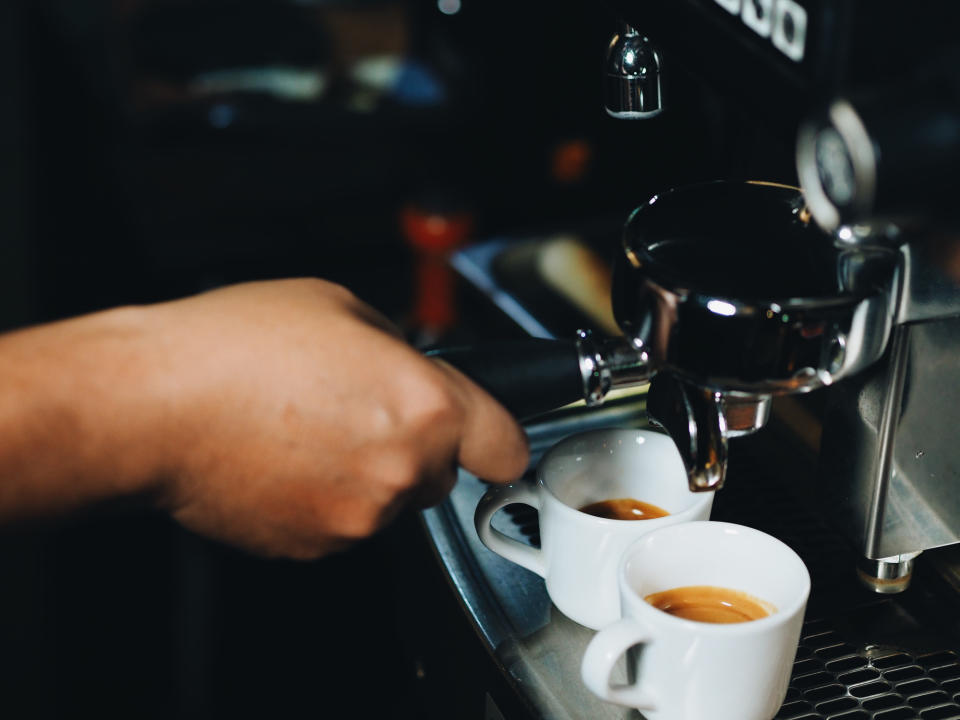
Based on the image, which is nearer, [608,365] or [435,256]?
[608,365]

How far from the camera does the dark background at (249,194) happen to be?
1378 millimetres

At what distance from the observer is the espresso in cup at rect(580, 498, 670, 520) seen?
28.5 inches

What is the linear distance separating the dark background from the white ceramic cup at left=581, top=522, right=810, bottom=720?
1.71ft

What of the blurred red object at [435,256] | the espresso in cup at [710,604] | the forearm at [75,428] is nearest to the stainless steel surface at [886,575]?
the espresso in cup at [710,604]

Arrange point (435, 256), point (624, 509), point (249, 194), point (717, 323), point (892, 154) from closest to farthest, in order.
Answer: point (892, 154), point (717, 323), point (624, 509), point (435, 256), point (249, 194)

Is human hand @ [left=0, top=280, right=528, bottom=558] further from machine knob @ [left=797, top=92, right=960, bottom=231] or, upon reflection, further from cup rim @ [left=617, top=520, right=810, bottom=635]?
machine knob @ [left=797, top=92, right=960, bottom=231]

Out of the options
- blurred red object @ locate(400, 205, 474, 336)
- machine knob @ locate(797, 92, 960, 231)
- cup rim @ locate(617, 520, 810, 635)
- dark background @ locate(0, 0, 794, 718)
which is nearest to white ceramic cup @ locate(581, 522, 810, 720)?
cup rim @ locate(617, 520, 810, 635)

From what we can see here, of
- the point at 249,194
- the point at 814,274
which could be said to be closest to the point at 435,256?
the point at 249,194

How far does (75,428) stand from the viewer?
0.56 m

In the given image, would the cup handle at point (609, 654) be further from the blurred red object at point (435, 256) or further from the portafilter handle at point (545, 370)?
the blurred red object at point (435, 256)

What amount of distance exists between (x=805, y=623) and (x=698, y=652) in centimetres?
17

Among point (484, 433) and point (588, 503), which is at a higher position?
point (484, 433)

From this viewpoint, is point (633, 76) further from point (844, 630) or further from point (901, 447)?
point (844, 630)

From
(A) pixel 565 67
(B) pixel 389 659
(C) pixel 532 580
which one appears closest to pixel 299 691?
(B) pixel 389 659
